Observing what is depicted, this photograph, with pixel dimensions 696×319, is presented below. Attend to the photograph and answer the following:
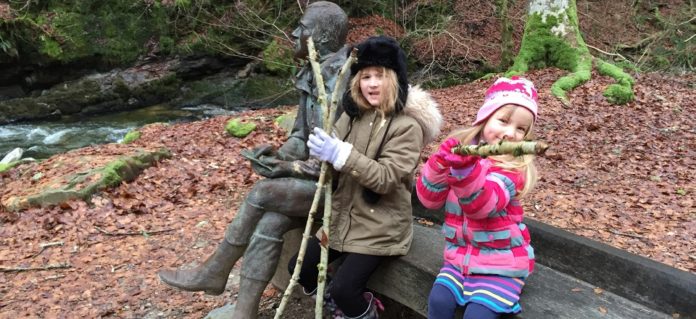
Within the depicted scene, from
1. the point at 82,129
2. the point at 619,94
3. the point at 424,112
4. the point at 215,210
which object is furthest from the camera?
the point at 82,129

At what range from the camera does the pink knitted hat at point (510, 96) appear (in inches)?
Answer: 90.0

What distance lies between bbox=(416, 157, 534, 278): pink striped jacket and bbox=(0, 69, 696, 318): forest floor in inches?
58.1

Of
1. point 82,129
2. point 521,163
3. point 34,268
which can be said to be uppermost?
point 521,163

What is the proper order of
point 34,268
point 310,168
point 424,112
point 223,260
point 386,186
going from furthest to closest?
point 34,268 → point 223,260 → point 310,168 → point 424,112 → point 386,186

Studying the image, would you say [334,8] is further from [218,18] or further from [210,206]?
[218,18]

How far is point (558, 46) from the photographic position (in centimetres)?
912

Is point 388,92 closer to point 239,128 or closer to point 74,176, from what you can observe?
point 74,176

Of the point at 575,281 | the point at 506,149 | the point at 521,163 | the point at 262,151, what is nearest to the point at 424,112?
the point at 521,163

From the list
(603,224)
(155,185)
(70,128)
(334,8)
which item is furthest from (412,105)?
(70,128)

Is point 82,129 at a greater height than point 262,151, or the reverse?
point 262,151

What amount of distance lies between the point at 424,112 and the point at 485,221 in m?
0.70

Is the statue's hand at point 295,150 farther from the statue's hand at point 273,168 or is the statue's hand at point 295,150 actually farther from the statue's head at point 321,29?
the statue's head at point 321,29

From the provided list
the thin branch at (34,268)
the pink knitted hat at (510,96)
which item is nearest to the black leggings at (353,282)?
the pink knitted hat at (510,96)

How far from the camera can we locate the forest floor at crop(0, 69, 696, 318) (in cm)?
402
